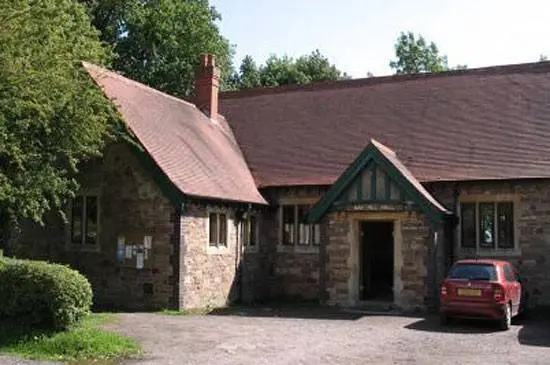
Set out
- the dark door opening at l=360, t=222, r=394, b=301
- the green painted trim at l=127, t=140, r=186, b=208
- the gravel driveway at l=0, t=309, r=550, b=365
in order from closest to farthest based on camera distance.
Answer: the gravel driveway at l=0, t=309, r=550, b=365, the green painted trim at l=127, t=140, r=186, b=208, the dark door opening at l=360, t=222, r=394, b=301

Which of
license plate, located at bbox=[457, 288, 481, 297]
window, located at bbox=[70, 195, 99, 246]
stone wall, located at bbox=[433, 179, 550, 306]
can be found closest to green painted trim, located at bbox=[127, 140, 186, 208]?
window, located at bbox=[70, 195, 99, 246]

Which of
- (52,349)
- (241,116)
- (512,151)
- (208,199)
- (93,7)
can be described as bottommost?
(52,349)

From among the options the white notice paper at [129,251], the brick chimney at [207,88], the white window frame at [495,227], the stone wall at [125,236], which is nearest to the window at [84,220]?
the stone wall at [125,236]

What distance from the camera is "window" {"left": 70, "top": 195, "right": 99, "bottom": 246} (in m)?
21.6

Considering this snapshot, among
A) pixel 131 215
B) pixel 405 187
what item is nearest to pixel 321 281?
pixel 405 187

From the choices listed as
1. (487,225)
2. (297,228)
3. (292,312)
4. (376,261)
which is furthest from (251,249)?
(487,225)

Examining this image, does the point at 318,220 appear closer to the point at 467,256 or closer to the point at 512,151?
the point at 467,256

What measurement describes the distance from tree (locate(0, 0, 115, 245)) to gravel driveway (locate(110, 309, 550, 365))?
4.06 metres

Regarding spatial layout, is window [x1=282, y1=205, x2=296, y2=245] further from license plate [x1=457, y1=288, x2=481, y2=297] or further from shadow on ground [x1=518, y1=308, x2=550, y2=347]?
license plate [x1=457, y1=288, x2=481, y2=297]

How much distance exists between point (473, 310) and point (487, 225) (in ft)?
18.0

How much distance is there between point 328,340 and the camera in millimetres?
14883

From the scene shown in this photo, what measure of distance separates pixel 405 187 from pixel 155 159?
23.0 feet

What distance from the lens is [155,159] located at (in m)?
20.2

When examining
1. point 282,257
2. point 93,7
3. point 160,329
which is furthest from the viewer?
point 93,7
